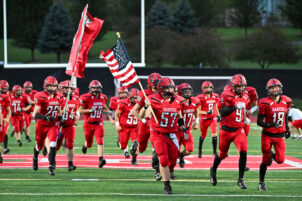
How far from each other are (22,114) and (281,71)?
1790cm

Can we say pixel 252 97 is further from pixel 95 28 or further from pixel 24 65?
pixel 24 65

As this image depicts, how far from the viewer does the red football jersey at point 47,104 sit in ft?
39.1

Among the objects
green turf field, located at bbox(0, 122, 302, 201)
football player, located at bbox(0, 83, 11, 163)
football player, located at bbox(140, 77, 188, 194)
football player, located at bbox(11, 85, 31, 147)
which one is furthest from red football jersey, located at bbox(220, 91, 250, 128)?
football player, located at bbox(11, 85, 31, 147)

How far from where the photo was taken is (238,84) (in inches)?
405

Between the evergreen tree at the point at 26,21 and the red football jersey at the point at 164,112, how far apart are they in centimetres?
1787

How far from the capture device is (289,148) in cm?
1716

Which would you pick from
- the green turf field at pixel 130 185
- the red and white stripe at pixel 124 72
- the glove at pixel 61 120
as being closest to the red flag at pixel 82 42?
the red and white stripe at pixel 124 72

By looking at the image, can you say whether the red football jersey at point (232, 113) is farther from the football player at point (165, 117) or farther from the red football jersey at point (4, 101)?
the red football jersey at point (4, 101)

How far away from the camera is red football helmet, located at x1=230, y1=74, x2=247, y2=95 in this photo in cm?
1029

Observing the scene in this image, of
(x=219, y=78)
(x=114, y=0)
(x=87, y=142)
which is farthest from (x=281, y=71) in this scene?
(x=87, y=142)

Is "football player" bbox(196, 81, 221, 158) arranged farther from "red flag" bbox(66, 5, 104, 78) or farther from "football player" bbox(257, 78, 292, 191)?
"football player" bbox(257, 78, 292, 191)

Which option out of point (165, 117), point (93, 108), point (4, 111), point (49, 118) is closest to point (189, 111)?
point (93, 108)

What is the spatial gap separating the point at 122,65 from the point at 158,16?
42.6 meters

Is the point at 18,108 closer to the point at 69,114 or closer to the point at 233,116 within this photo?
the point at 69,114
